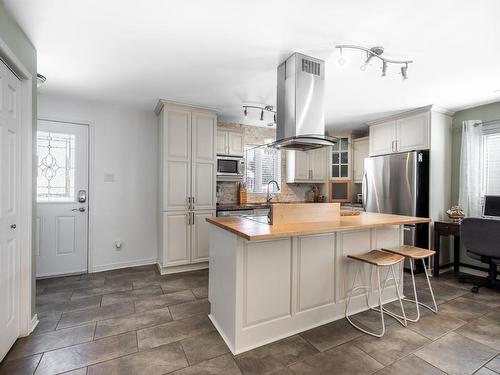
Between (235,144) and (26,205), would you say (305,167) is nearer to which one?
(235,144)

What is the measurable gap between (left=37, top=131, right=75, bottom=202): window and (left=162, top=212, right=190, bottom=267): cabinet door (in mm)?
1364

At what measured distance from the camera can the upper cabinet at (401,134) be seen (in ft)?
12.1

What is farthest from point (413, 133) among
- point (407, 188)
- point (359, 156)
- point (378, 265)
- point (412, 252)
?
point (378, 265)

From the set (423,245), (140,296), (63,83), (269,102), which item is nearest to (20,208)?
(140,296)

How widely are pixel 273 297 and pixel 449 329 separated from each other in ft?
5.20

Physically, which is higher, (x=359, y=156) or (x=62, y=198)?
(x=359, y=156)

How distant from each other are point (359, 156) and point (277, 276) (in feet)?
12.1

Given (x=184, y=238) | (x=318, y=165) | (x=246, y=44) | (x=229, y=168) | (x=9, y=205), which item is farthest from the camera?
(x=318, y=165)

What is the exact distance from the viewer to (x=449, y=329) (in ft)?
7.23

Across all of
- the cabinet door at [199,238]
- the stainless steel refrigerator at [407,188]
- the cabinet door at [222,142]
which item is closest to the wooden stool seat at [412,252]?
the stainless steel refrigerator at [407,188]

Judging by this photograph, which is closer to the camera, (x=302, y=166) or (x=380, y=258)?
(x=380, y=258)

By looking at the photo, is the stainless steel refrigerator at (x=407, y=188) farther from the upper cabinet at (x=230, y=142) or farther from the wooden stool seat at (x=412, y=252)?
the upper cabinet at (x=230, y=142)

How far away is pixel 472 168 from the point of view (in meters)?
3.54

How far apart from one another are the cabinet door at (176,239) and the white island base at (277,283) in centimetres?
138
